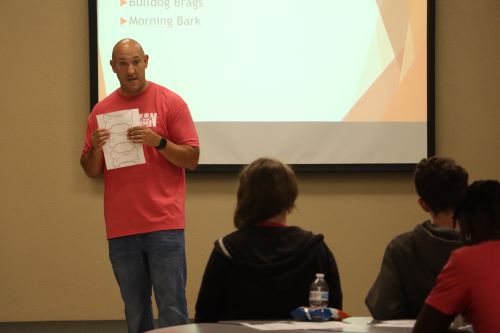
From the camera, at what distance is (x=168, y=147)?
3490 mm

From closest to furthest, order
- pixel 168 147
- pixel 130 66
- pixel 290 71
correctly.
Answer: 1. pixel 168 147
2. pixel 130 66
3. pixel 290 71

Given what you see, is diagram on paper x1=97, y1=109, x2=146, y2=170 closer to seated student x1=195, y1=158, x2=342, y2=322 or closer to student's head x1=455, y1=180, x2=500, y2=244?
seated student x1=195, y1=158, x2=342, y2=322

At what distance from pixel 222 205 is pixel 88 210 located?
885 millimetres

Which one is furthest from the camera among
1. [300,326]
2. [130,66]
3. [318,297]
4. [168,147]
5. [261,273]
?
[130,66]

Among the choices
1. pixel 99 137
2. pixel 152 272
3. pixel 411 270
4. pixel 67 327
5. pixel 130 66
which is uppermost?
pixel 130 66

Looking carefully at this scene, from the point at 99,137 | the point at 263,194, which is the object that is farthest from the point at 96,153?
the point at 263,194

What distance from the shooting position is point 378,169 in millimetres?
5277

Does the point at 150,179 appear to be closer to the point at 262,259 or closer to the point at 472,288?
the point at 262,259

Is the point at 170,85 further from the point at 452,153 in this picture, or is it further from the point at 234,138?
the point at 452,153

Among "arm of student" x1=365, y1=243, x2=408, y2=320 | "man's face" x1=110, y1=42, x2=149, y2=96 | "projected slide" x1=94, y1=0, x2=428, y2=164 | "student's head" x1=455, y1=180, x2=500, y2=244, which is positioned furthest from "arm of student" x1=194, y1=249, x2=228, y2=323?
"projected slide" x1=94, y1=0, x2=428, y2=164

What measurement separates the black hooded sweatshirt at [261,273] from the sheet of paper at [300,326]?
17 cm

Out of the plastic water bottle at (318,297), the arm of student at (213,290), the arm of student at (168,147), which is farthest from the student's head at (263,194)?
the arm of student at (168,147)

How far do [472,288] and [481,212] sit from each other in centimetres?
19

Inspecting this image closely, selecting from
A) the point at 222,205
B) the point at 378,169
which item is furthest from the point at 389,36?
the point at 222,205
